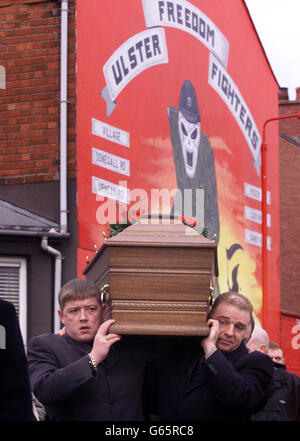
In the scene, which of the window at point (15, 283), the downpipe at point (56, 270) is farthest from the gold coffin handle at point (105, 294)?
the window at point (15, 283)

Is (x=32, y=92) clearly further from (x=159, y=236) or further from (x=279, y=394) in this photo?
(x=159, y=236)

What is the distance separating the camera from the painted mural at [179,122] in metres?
11.5

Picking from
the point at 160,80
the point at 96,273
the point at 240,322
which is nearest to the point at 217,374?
the point at 240,322

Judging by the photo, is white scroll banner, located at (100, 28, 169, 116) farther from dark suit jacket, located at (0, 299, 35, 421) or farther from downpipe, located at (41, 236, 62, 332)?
dark suit jacket, located at (0, 299, 35, 421)

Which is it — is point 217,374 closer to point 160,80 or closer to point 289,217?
point 160,80

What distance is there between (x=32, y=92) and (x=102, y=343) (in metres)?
7.70

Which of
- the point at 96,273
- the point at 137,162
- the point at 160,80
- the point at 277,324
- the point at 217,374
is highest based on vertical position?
the point at 160,80

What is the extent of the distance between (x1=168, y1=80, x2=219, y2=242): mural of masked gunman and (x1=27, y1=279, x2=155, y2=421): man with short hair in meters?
9.22

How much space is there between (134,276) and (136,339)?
0.33 meters

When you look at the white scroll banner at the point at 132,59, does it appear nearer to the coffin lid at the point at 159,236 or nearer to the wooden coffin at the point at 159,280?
the coffin lid at the point at 159,236

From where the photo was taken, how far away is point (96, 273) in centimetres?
472

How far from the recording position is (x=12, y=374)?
2.76m

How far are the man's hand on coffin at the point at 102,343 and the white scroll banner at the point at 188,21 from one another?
9901mm

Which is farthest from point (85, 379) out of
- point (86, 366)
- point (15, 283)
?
point (15, 283)
